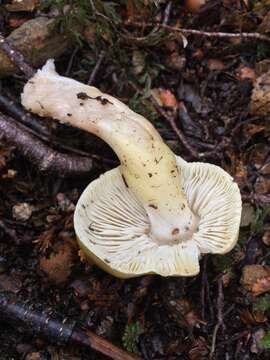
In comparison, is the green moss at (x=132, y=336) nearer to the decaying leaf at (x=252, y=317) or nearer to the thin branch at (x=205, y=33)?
the decaying leaf at (x=252, y=317)

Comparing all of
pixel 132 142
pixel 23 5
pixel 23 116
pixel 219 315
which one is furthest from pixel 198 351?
pixel 23 5

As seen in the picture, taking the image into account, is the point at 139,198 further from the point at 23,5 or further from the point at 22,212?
the point at 23,5

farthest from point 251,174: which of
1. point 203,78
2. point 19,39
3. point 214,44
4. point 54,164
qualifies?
point 19,39

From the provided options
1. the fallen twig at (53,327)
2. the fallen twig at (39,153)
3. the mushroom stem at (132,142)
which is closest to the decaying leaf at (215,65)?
the mushroom stem at (132,142)

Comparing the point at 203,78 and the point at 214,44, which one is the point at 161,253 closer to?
the point at 203,78

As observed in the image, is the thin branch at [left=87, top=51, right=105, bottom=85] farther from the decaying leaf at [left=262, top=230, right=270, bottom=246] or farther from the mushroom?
the decaying leaf at [left=262, top=230, right=270, bottom=246]
